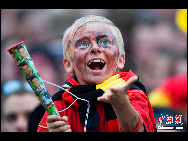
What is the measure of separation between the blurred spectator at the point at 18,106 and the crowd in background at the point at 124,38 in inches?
43.1

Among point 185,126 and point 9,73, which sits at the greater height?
point 9,73

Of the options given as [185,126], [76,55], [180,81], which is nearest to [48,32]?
[180,81]

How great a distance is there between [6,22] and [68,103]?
163 inches

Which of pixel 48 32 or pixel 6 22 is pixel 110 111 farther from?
pixel 6 22

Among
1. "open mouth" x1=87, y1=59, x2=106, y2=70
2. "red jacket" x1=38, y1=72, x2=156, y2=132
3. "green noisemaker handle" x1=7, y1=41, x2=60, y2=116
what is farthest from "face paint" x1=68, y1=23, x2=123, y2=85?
"green noisemaker handle" x1=7, y1=41, x2=60, y2=116

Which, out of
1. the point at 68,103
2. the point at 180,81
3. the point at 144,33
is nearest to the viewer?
the point at 68,103

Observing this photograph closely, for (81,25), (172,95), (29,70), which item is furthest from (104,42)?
(172,95)

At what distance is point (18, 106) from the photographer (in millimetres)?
3662

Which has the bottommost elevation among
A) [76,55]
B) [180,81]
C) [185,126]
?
[185,126]

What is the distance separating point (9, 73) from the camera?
5324 mm

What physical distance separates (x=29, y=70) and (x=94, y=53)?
573 millimetres

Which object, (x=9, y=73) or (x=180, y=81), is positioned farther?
(x=9, y=73)

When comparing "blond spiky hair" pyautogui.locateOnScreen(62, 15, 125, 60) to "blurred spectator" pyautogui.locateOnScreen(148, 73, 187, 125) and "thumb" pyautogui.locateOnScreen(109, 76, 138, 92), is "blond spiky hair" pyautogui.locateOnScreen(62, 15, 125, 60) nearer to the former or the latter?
"thumb" pyautogui.locateOnScreen(109, 76, 138, 92)

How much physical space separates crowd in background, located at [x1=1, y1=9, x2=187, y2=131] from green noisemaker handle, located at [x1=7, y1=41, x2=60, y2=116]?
2.96 meters
